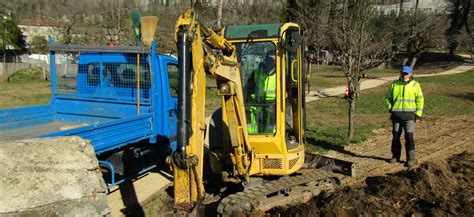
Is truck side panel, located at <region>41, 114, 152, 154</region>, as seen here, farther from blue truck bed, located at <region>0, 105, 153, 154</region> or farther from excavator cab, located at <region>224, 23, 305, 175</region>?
excavator cab, located at <region>224, 23, 305, 175</region>

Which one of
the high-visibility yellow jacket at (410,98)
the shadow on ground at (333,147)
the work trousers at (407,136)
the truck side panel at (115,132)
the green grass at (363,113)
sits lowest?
the shadow on ground at (333,147)

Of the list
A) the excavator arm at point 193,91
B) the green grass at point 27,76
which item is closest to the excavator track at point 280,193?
the excavator arm at point 193,91

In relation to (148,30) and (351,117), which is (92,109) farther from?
(351,117)

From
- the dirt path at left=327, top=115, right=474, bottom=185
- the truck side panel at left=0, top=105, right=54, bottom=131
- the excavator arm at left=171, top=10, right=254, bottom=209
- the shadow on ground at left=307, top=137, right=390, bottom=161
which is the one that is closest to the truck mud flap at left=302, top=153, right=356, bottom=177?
the dirt path at left=327, top=115, right=474, bottom=185

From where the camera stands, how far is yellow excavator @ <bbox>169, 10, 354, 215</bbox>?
5.12m

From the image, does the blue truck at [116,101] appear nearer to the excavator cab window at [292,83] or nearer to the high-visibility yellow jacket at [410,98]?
the excavator cab window at [292,83]

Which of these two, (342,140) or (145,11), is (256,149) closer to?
(342,140)

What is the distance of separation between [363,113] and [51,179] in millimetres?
13206

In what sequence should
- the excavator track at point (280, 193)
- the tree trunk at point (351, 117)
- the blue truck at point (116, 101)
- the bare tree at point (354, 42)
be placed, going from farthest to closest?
the tree trunk at point (351, 117) → the bare tree at point (354, 42) → the blue truck at point (116, 101) → the excavator track at point (280, 193)

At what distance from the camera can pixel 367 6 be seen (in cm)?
1022

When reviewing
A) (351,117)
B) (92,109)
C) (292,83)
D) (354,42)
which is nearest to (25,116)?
(92,109)

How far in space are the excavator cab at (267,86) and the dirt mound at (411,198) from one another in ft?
2.37

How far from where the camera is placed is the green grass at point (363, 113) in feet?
37.4

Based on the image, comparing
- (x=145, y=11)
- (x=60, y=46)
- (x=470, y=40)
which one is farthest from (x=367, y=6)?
(x=470, y=40)
